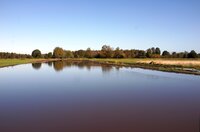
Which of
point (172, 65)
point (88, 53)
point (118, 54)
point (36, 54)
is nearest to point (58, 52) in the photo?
point (36, 54)

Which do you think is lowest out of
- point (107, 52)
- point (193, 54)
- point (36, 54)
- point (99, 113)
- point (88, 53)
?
point (99, 113)

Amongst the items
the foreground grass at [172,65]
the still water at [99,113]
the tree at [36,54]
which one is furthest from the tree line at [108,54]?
the still water at [99,113]

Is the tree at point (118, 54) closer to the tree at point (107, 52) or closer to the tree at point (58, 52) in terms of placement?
the tree at point (107, 52)

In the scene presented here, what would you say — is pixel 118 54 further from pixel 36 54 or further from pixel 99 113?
pixel 99 113

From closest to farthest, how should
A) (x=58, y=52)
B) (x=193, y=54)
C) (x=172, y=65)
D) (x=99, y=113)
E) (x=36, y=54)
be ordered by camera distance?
1. (x=99, y=113)
2. (x=172, y=65)
3. (x=193, y=54)
4. (x=58, y=52)
5. (x=36, y=54)

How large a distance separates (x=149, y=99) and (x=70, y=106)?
4958 millimetres

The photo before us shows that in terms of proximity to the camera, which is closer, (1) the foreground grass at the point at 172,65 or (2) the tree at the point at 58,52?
(1) the foreground grass at the point at 172,65

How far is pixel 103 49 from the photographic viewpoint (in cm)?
13200

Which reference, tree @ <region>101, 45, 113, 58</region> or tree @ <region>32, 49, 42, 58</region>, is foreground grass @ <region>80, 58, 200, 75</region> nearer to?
tree @ <region>101, 45, 113, 58</region>

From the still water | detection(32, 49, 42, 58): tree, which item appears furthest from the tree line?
the still water

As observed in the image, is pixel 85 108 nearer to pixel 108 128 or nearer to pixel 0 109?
pixel 108 128

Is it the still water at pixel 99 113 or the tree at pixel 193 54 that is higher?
the tree at pixel 193 54

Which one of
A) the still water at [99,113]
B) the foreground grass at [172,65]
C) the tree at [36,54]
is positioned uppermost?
the tree at [36,54]

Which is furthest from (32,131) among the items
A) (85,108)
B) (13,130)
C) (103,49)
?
(103,49)
